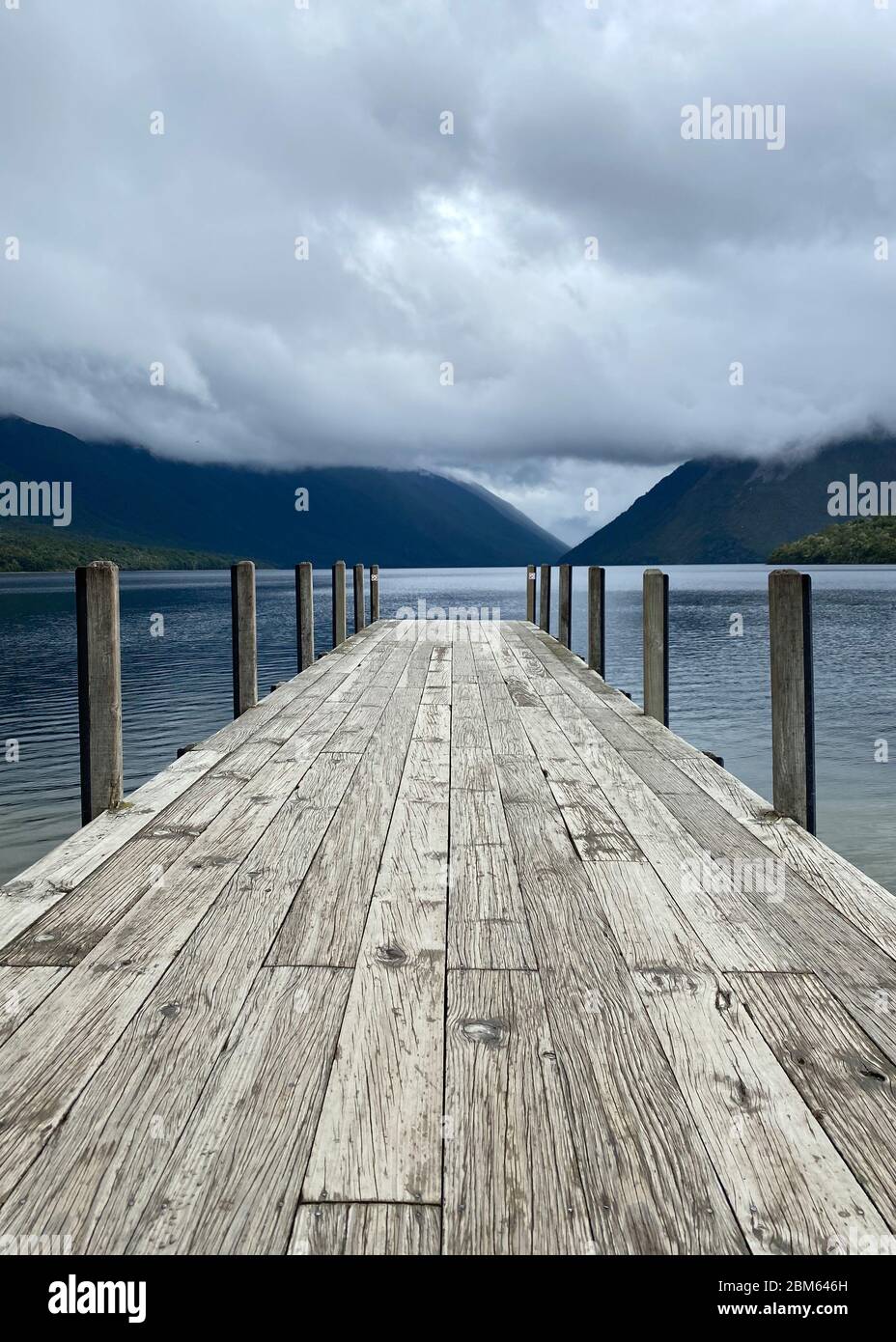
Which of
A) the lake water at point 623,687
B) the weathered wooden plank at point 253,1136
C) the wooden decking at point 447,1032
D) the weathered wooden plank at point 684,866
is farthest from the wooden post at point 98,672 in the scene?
the lake water at point 623,687

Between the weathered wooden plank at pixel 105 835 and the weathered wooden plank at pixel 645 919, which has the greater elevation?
the weathered wooden plank at pixel 105 835

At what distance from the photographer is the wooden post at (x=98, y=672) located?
4273mm

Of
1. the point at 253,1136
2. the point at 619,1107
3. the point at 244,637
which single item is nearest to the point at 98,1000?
the point at 253,1136

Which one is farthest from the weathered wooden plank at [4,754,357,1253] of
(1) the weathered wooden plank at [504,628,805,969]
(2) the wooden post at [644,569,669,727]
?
(2) the wooden post at [644,569,669,727]

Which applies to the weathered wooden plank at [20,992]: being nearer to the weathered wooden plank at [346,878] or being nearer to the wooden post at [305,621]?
the weathered wooden plank at [346,878]

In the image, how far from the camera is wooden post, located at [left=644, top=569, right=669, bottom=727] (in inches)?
263

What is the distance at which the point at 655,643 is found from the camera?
6.83 m

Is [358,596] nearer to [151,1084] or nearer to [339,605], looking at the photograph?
[339,605]

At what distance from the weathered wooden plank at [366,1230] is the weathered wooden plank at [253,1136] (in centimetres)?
3

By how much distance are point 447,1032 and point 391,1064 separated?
7.0 inches

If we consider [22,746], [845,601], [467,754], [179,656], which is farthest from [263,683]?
[845,601]
